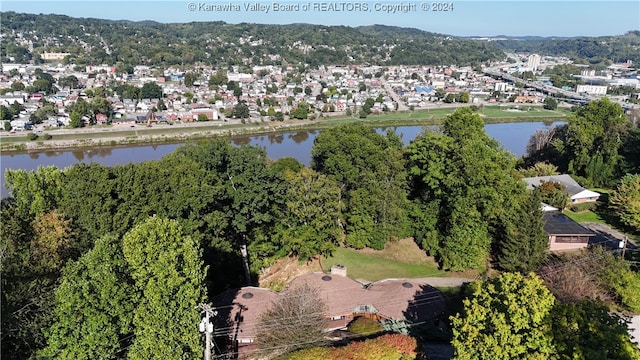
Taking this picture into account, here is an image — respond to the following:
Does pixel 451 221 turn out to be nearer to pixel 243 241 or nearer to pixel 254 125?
pixel 243 241

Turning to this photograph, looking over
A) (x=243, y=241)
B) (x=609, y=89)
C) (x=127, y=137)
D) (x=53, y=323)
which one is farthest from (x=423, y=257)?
(x=609, y=89)

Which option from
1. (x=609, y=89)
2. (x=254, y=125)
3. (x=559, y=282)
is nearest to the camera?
(x=559, y=282)

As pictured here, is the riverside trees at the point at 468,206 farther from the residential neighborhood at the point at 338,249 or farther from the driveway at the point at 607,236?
the driveway at the point at 607,236

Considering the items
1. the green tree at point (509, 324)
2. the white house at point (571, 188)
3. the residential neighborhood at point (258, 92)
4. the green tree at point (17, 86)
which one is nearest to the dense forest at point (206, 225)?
the green tree at point (509, 324)

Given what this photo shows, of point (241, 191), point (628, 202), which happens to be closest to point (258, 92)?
point (241, 191)

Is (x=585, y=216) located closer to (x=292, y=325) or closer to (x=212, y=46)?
(x=292, y=325)

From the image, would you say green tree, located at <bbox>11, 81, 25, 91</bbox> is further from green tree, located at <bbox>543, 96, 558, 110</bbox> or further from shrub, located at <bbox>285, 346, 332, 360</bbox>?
green tree, located at <bbox>543, 96, 558, 110</bbox>
